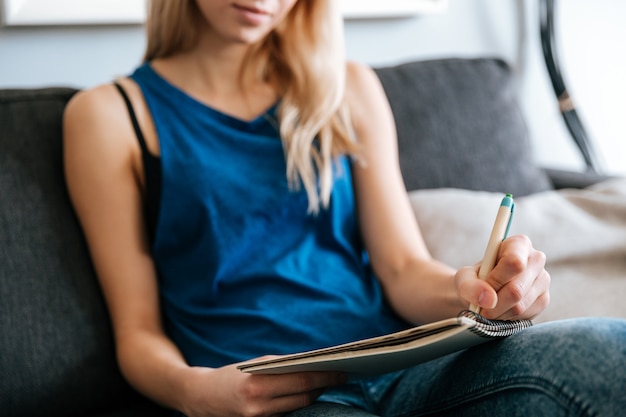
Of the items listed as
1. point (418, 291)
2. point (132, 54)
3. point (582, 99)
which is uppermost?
point (132, 54)

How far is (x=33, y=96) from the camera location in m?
1.32

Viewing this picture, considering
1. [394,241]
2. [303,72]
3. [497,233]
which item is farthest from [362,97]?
[497,233]

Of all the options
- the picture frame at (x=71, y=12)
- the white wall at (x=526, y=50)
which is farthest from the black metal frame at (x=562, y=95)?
the picture frame at (x=71, y=12)

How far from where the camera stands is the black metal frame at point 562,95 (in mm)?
2139

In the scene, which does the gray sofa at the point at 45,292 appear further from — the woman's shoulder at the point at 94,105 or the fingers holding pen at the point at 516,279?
the fingers holding pen at the point at 516,279

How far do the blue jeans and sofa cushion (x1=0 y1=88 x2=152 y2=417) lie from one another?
0.43 meters

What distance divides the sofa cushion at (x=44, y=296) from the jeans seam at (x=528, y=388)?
0.55m

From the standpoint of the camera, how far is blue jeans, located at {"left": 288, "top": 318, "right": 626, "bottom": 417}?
739 millimetres

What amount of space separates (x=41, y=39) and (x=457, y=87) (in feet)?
2.76

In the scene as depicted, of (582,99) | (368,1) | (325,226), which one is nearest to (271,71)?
(325,226)

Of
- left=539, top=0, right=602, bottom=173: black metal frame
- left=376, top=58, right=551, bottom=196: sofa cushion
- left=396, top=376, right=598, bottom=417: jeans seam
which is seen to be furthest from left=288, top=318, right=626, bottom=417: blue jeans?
left=539, top=0, right=602, bottom=173: black metal frame

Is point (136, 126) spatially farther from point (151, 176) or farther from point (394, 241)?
point (394, 241)

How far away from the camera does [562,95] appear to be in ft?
7.04

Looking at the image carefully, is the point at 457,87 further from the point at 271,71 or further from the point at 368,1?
the point at 271,71
